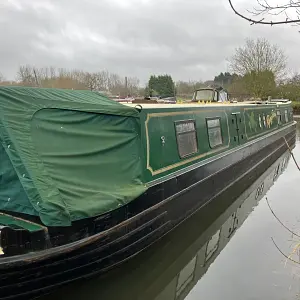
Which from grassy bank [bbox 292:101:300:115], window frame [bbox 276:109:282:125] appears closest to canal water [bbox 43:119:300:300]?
window frame [bbox 276:109:282:125]

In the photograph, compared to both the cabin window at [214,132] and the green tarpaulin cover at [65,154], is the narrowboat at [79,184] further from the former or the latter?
the cabin window at [214,132]

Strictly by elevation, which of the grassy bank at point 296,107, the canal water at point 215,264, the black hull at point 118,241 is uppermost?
the grassy bank at point 296,107

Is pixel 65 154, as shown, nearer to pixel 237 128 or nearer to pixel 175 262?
pixel 175 262

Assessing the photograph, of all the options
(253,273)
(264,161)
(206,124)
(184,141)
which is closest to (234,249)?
(253,273)

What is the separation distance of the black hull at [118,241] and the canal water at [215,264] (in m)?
0.24

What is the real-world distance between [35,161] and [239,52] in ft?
103

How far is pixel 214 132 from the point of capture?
7410 mm

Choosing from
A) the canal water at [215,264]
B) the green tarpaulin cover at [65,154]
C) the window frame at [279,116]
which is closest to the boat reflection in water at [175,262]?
the canal water at [215,264]

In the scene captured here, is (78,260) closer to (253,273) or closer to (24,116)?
(24,116)

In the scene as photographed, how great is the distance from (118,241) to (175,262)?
1278 millimetres

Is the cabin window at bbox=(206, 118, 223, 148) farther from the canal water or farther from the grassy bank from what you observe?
the grassy bank

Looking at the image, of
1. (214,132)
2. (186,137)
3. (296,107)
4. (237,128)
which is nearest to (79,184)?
(186,137)

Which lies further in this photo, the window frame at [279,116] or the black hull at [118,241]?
the window frame at [279,116]

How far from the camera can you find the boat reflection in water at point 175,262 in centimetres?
431
